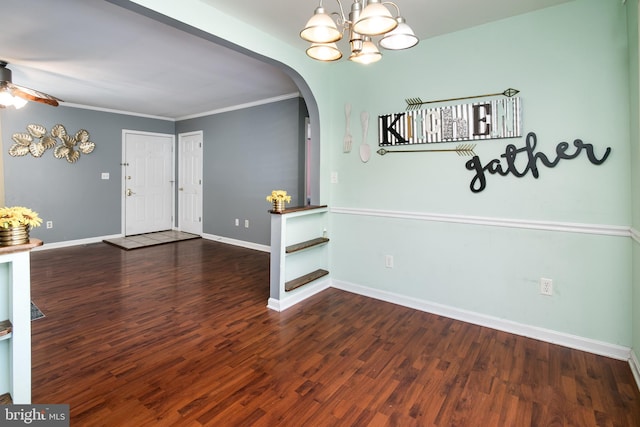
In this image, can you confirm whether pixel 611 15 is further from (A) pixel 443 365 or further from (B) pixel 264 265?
(B) pixel 264 265

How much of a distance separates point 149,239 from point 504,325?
18.9ft

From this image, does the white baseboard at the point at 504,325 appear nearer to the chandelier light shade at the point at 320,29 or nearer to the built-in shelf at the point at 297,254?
the built-in shelf at the point at 297,254

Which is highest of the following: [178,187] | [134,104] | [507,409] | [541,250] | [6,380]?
[134,104]

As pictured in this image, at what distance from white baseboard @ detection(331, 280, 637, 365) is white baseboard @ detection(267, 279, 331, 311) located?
0.92 ft

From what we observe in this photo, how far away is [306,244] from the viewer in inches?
138

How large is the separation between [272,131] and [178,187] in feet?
9.32

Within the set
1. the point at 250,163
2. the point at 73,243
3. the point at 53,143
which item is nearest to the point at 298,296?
the point at 250,163

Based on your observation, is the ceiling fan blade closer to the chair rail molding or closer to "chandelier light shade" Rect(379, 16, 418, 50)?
the chair rail molding

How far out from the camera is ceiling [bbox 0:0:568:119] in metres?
2.50

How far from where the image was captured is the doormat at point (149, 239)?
5.75 meters

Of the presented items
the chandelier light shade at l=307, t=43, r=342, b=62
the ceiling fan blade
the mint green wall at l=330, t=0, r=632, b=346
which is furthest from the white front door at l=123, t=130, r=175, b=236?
the chandelier light shade at l=307, t=43, r=342, b=62

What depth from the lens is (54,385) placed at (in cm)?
201

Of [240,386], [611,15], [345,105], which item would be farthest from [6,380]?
[611,15]

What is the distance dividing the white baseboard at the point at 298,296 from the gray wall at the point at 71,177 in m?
4.55
